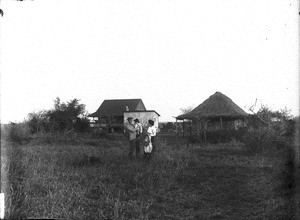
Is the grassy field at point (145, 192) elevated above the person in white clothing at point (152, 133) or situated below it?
below

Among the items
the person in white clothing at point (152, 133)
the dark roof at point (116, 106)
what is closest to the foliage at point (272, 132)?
the person in white clothing at point (152, 133)

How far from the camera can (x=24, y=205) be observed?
4.93 metres

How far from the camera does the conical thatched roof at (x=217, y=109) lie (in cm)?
2531

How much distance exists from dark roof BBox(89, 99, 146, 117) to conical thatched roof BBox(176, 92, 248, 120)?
55.3 ft

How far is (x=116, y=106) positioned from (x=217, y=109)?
21167 millimetres

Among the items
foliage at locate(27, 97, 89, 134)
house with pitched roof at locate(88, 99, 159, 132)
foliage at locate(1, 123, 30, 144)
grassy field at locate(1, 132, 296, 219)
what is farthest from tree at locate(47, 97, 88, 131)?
grassy field at locate(1, 132, 296, 219)

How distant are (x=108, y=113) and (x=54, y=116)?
13375 millimetres

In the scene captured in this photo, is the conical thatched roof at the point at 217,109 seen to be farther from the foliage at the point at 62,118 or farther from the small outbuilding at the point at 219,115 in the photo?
the foliage at the point at 62,118

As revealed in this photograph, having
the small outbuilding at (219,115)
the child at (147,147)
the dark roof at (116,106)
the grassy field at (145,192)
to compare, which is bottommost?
the grassy field at (145,192)

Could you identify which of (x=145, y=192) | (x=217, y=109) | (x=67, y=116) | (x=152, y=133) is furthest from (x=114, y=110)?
(x=145, y=192)

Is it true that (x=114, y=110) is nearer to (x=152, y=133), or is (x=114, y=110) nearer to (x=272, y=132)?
(x=272, y=132)

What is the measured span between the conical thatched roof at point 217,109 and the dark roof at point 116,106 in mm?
16856

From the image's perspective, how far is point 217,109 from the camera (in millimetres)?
26500

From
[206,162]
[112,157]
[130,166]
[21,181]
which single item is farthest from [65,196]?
[206,162]
